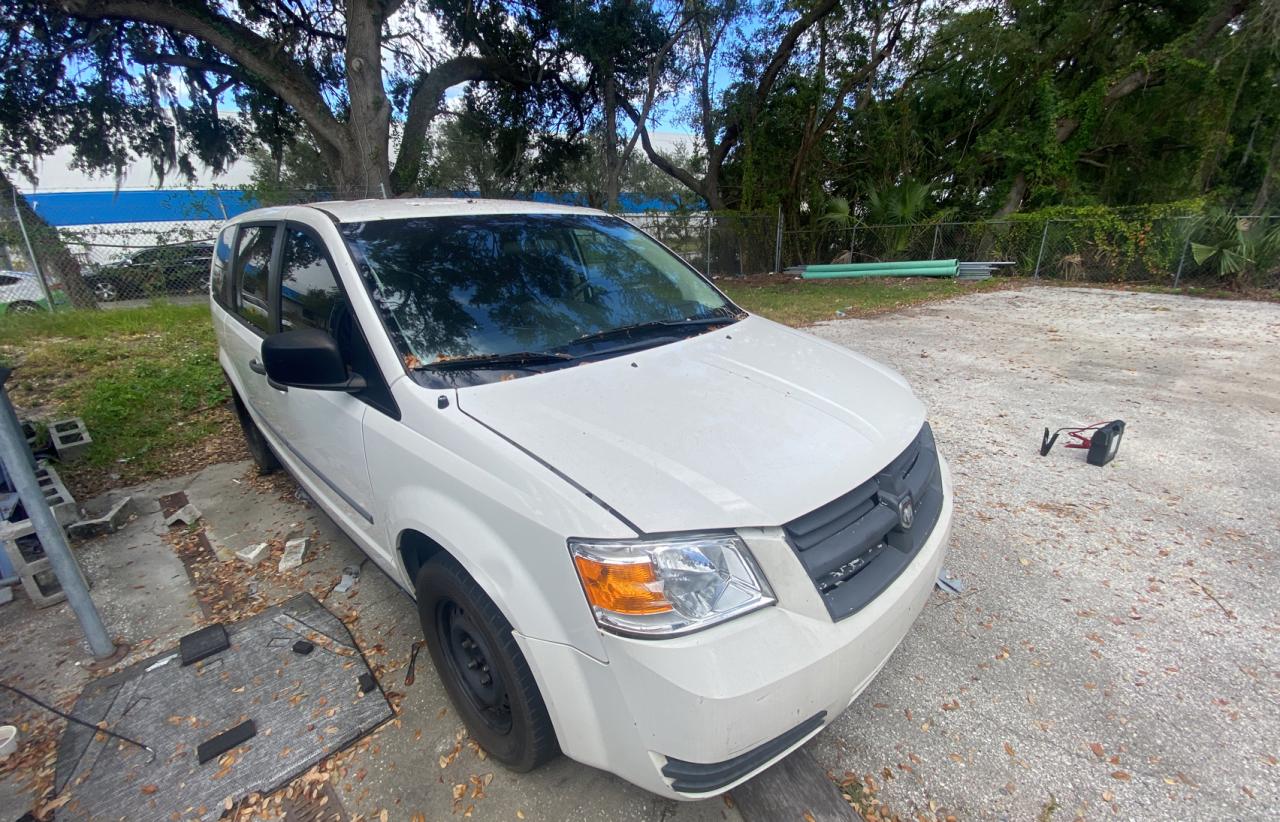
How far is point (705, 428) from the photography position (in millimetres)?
1675

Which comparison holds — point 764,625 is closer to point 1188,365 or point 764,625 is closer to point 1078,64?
Result: point 1188,365

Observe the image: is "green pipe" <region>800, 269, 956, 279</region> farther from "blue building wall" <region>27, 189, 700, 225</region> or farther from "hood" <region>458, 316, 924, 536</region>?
"hood" <region>458, 316, 924, 536</region>

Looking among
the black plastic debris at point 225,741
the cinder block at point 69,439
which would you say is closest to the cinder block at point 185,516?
the cinder block at point 69,439

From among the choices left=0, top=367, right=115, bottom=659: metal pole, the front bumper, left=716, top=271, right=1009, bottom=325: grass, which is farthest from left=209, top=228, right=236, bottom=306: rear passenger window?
left=716, top=271, right=1009, bottom=325: grass

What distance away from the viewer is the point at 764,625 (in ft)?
4.50

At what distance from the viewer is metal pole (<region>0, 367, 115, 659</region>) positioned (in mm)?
2078

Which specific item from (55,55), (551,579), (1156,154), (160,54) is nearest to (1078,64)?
(1156,154)

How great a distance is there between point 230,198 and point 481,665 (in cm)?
1333

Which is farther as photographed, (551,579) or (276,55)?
(276,55)

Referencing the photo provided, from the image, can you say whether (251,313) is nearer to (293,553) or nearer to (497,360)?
(293,553)

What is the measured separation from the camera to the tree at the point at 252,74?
10.3 metres

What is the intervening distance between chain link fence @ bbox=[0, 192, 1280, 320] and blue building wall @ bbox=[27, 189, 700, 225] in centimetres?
37

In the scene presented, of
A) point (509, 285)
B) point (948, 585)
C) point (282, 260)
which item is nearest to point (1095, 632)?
point (948, 585)

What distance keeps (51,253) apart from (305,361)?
37.8 feet
